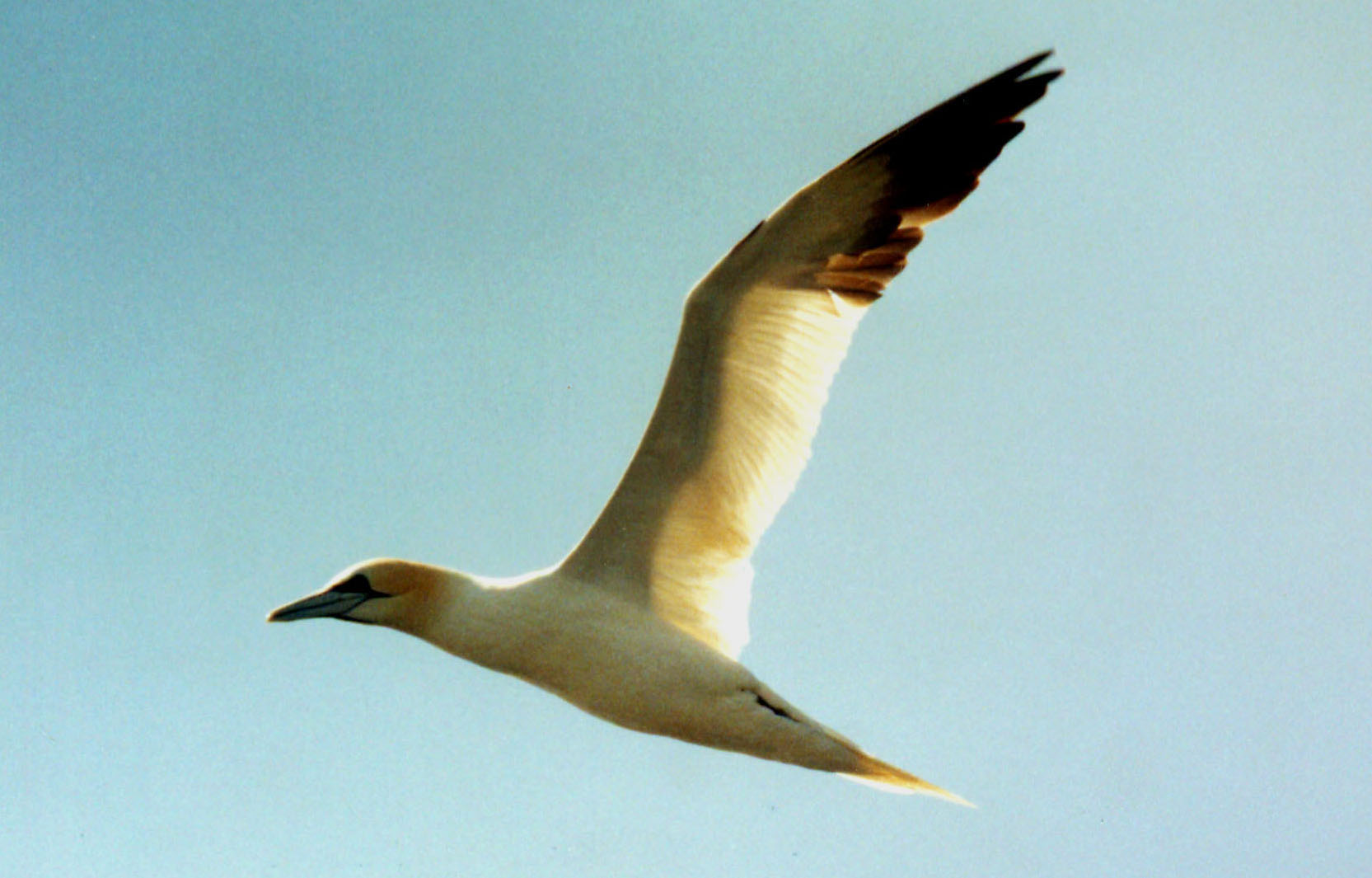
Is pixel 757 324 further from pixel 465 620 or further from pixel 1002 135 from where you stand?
pixel 465 620

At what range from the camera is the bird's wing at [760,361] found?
6.91 m

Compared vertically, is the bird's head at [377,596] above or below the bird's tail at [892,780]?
above

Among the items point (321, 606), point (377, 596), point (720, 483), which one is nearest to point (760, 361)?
point (720, 483)

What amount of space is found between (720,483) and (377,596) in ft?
6.20

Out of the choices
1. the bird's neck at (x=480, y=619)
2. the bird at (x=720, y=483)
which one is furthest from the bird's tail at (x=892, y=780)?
the bird's neck at (x=480, y=619)

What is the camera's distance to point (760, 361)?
7273 mm

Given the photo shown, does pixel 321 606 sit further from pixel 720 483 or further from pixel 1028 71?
pixel 1028 71

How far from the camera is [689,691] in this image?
276 inches

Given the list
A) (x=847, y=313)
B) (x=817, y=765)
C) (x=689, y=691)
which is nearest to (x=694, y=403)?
(x=847, y=313)

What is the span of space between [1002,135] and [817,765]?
3.28 m

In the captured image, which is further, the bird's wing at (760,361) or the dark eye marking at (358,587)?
the dark eye marking at (358,587)

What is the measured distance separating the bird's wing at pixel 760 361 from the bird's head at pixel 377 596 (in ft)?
2.45

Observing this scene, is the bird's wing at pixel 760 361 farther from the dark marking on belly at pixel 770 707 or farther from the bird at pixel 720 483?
the dark marking on belly at pixel 770 707

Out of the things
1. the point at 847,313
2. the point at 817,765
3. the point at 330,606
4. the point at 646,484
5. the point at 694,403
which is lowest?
the point at 817,765
